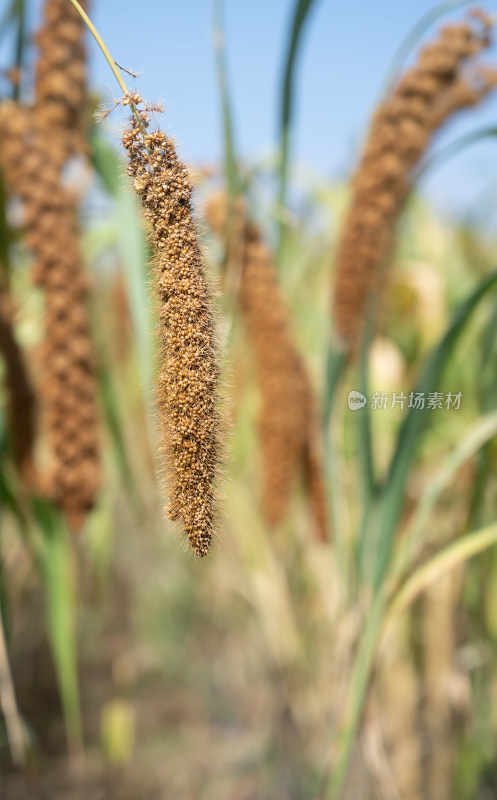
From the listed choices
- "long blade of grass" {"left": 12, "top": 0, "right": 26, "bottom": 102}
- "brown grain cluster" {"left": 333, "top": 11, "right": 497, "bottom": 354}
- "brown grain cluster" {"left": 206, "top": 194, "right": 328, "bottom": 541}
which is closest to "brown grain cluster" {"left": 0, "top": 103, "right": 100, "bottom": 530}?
"long blade of grass" {"left": 12, "top": 0, "right": 26, "bottom": 102}

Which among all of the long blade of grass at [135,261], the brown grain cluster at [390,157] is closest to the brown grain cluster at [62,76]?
the long blade of grass at [135,261]

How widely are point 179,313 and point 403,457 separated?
725mm

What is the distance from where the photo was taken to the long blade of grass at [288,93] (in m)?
0.98

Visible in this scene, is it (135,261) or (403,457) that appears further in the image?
(403,457)

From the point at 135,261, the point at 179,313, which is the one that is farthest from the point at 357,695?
the point at 179,313

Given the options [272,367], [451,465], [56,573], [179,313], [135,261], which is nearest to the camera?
[179,313]

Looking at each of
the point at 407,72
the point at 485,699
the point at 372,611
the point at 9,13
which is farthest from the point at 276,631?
the point at 9,13

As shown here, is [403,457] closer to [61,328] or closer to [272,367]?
[272,367]

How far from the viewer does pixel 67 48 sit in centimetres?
Result: 117

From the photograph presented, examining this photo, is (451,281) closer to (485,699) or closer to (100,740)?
(485,699)

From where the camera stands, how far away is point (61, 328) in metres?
1.11

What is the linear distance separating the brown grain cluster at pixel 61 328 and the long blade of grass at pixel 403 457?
459 mm

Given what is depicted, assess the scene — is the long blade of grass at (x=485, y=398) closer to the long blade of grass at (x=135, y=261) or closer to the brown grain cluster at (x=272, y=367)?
the brown grain cluster at (x=272, y=367)

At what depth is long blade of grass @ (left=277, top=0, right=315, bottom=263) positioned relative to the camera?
3.23 feet
